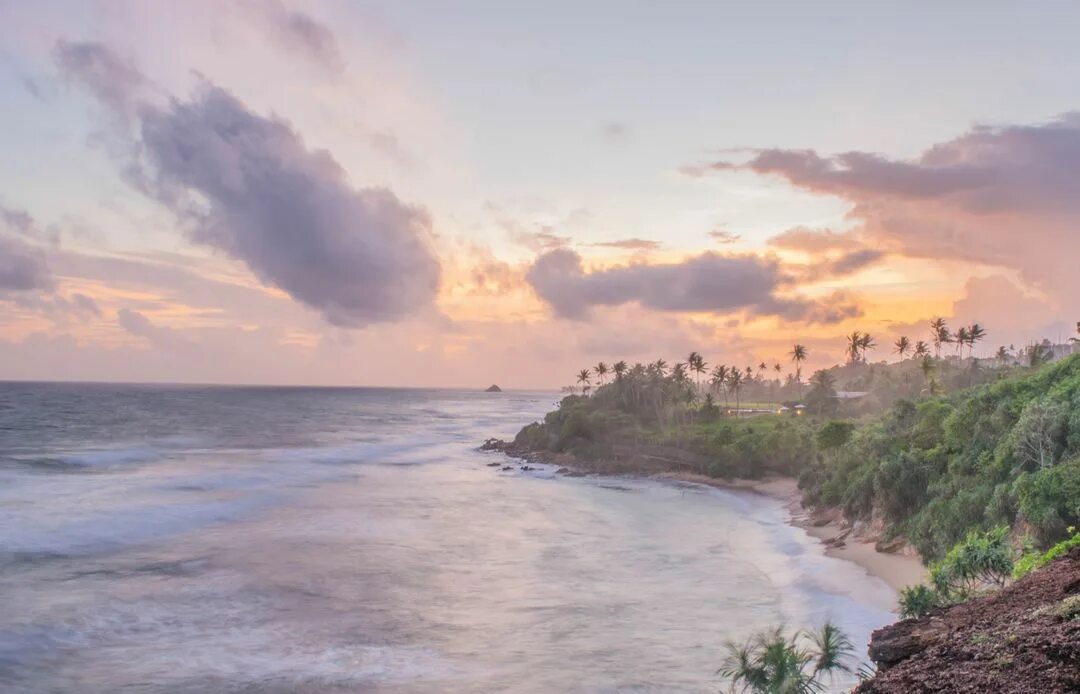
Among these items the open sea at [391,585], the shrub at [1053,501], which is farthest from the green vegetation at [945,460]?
the open sea at [391,585]

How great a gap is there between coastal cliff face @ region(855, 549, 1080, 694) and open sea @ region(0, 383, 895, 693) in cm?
1100

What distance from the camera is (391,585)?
43.5 meters

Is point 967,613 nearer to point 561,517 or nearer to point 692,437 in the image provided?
point 561,517

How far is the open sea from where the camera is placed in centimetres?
3030

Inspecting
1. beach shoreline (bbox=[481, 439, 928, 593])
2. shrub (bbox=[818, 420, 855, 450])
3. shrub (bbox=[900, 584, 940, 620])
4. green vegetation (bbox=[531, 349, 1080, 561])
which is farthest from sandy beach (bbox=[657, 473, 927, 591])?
shrub (bbox=[900, 584, 940, 620])

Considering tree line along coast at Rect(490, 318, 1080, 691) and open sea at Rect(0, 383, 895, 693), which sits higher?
tree line along coast at Rect(490, 318, 1080, 691)

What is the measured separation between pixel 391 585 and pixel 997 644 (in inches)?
1402

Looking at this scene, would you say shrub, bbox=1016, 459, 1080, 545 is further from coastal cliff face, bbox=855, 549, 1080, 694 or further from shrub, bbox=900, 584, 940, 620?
coastal cliff face, bbox=855, 549, 1080, 694


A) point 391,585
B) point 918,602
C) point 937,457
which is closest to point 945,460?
point 937,457

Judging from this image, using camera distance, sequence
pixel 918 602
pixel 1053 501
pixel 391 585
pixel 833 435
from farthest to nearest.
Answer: pixel 833 435, pixel 391 585, pixel 1053 501, pixel 918 602

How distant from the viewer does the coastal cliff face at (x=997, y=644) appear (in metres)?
12.9

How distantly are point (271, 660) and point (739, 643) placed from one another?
2163 cm

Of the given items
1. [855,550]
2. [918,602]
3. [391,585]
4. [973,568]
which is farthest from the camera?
[855,550]

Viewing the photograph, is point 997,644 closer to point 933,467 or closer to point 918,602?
point 918,602
